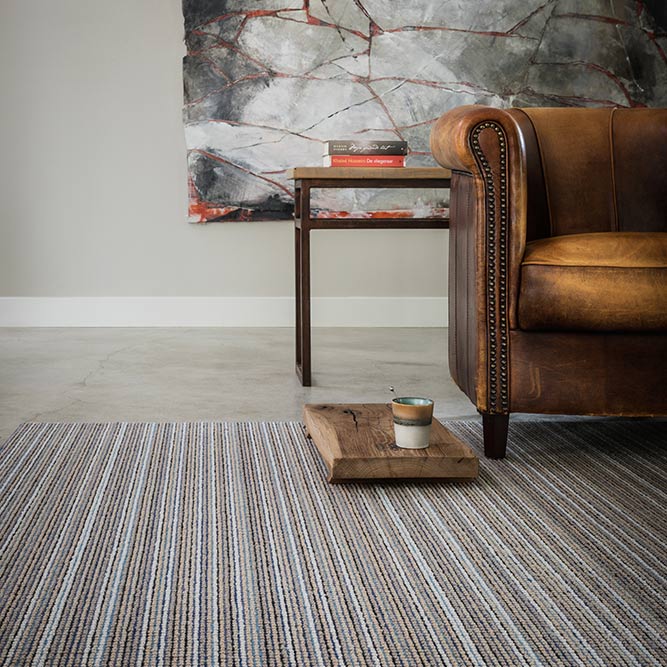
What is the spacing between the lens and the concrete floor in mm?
2520

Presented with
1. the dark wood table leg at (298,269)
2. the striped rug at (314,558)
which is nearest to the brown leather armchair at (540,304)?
the striped rug at (314,558)

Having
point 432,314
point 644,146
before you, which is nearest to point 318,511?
point 644,146

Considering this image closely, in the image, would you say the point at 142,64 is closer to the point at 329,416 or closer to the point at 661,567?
the point at 329,416

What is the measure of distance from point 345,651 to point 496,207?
3.73 ft

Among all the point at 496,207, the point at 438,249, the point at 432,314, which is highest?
the point at 496,207

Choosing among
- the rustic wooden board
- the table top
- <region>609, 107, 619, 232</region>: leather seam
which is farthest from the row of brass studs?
the table top

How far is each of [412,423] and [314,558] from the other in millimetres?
438

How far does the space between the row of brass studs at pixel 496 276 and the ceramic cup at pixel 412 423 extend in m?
→ 0.26

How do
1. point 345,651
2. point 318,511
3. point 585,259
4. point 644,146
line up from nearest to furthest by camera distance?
point 345,651
point 318,511
point 585,259
point 644,146

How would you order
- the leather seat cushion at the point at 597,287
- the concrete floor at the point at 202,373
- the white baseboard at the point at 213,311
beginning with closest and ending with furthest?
the leather seat cushion at the point at 597,287, the concrete floor at the point at 202,373, the white baseboard at the point at 213,311

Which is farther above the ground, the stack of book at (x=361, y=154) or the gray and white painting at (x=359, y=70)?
the gray and white painting at (x=359, y=70)

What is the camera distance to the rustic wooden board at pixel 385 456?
1.77m

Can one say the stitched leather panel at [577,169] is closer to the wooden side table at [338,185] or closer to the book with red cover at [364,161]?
the wooden side table at [338,185]

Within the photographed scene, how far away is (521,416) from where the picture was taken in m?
2.47
